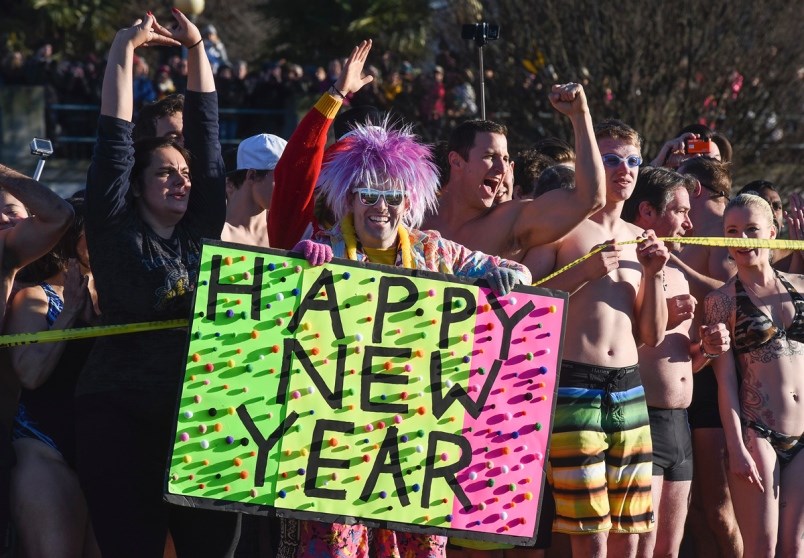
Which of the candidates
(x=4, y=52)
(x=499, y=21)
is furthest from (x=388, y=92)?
(x=4, y=52)

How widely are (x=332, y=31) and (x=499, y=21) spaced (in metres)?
5.97

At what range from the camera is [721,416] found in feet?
A: 19.6

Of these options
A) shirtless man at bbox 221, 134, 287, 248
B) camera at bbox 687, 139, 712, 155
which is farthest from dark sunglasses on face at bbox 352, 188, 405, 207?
camera at bbox 687, 139, 712, 155

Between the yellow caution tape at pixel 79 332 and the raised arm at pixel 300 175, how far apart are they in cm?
79

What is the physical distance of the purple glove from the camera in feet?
14.8

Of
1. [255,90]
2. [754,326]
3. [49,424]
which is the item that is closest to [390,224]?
[49,424]

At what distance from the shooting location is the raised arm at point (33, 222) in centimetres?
489

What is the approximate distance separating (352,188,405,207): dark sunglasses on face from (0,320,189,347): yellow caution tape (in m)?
0.80

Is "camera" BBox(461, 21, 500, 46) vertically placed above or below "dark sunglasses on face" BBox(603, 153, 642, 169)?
above

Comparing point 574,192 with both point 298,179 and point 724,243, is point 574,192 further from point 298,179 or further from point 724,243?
point 298,179

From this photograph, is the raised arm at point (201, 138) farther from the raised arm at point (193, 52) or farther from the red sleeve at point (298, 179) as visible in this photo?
the red sleeve at point (298, 179)

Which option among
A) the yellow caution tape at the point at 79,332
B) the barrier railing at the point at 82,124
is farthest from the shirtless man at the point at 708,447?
the barrier railing at the point at 82,124

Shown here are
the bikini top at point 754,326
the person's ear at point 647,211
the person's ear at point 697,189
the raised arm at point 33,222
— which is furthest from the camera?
the person's ear at point 697,189

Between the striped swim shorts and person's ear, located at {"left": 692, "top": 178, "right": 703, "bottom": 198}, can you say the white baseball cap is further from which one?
person's ear, located at {"left": 692, "top": 178, "right": 703, "bottom": 198}
